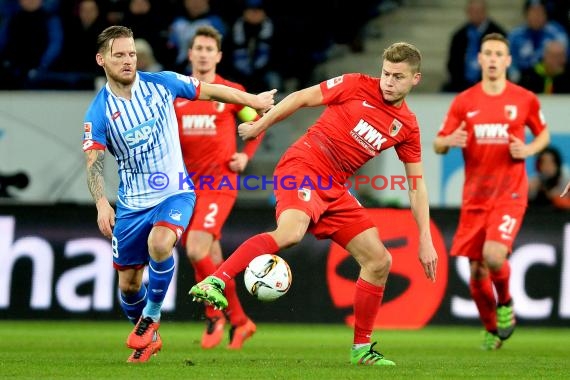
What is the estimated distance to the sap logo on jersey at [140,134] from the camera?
8805mm

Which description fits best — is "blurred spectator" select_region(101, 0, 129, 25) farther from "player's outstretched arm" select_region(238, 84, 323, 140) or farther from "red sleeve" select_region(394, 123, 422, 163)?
"red sleeve" select_region(394, 123, 422, 163)

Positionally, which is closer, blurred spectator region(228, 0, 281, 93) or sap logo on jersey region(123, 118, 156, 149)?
sap logo on jersey region(123, 118, 156, 149)

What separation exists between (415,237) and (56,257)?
368cm

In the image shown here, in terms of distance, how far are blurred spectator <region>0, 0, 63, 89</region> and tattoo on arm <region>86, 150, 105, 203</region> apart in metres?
6.86

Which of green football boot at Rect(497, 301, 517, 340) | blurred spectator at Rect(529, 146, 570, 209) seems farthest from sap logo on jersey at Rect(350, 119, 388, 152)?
blurred spectator at Rect(529, 146, 570, 209)

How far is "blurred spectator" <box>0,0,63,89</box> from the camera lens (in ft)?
50.0

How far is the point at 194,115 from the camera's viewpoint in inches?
443

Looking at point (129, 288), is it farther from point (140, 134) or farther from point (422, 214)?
point (422, 214)

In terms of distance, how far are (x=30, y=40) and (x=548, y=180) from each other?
249 inches

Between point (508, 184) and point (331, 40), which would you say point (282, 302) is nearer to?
point (508, 184)

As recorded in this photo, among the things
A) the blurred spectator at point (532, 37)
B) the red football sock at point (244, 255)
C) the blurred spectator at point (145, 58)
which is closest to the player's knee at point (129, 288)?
the red football sock at point (244, 255)

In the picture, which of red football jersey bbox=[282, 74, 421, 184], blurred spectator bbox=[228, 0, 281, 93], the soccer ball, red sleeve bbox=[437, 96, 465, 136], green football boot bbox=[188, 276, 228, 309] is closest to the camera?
green football boot bbox=[188, 276, 228, 309]

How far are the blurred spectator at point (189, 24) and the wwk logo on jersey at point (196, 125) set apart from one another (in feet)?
13.8

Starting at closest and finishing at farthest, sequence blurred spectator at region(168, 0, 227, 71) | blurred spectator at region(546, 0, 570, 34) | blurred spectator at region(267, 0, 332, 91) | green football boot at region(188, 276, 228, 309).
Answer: green football boot at region(188, 276, 228, 309) < blurred spectator at region(168, 0, 227, 71) < blurred spectator at region(267, 0, 332, 91) < blurred spectator at region(546, 0, 570, 34)
